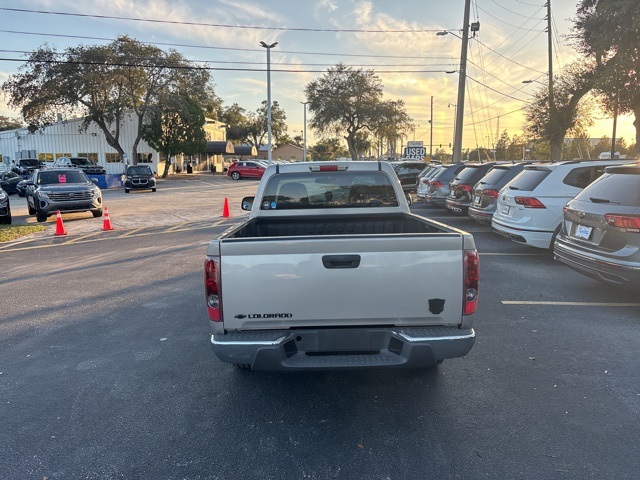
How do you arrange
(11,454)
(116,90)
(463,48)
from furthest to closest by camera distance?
(116,90) < (463,48) < (11,454)

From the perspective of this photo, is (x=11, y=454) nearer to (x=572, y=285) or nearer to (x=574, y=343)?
(x=574, y=343)

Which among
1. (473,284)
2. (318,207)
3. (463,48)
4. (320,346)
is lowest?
(320,346)

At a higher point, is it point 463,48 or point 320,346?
point 463,48

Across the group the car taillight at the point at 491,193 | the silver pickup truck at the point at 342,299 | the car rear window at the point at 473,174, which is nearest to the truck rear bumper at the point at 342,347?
the silver pickup truck at the point at 342,299

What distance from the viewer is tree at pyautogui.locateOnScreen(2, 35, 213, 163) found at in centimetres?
3856

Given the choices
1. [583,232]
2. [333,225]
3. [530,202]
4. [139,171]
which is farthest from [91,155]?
[583,232]

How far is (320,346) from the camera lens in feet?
10.4

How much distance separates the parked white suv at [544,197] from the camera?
7938mm

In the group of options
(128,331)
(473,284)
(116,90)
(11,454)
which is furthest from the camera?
(116,90)

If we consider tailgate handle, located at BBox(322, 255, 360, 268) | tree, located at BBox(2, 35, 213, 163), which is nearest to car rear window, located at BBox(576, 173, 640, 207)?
tailgate handle, located at BBox(322, 255, 360, 268)

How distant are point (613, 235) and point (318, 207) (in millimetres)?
3504

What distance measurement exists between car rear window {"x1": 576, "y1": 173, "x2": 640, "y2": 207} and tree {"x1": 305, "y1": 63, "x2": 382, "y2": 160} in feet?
153

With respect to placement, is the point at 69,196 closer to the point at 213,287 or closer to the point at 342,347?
the point at 213,287

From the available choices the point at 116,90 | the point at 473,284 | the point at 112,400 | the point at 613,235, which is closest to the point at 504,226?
the point at 613,235
